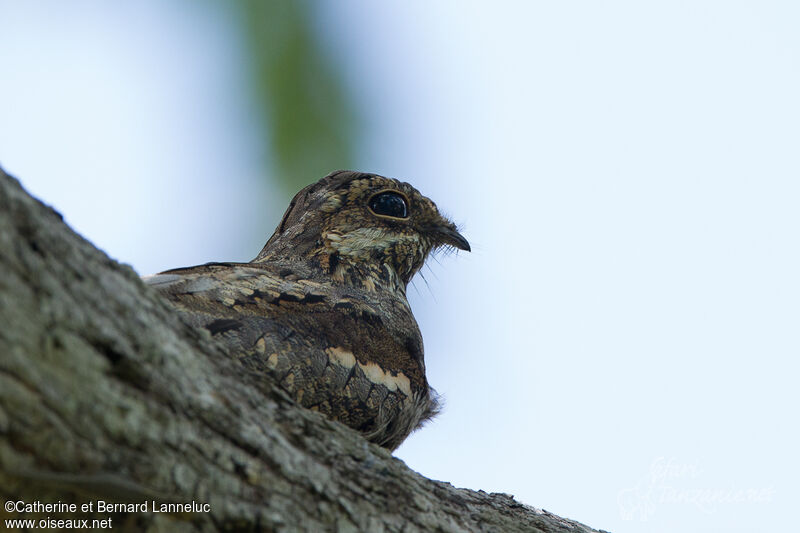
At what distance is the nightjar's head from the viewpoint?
476 centimetres

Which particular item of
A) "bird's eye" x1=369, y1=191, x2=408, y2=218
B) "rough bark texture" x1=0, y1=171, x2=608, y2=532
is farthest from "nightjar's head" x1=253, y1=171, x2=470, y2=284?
"rough bark texture" x1=0, y1=171, x2=608, y2=532

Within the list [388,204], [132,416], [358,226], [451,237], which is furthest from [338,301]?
[132,416]

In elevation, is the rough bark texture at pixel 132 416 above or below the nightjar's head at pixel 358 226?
below

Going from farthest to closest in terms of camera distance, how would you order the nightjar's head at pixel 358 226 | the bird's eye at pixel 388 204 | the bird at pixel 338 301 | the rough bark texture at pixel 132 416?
1. the bird's eye at pixel 388 204
2. the nightjar's head at pixel 358 226
3. the bird at pixel 338 301
4. the rough bark texture at pixel 132 416

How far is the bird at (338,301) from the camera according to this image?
3188 mm

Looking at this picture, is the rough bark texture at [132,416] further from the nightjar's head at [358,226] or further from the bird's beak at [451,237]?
the bird's beak at [451,237]

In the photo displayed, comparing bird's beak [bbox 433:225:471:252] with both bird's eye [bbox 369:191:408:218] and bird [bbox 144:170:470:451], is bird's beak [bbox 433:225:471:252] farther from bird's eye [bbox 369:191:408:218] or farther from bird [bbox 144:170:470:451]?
bird's eye [bbox 369:191:408:218]

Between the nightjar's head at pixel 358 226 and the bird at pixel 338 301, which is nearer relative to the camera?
the bird at pixel 338 301

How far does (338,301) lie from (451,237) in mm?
1814

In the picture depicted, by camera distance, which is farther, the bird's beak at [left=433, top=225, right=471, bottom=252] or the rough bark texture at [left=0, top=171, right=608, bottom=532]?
the bird's beak at [left=433, top=225, right=471, bottom=252]

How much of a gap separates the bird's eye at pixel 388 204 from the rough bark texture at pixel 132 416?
2694 mm

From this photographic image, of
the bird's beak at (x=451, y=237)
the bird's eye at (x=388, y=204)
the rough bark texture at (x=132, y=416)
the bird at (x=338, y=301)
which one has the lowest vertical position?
the rough bark texture at (x=132, y=416)

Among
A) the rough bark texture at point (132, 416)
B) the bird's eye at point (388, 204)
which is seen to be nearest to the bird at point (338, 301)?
the bird's eye at point (388, 204)

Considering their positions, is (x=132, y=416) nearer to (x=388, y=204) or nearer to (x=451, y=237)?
(x=388, y=204)
